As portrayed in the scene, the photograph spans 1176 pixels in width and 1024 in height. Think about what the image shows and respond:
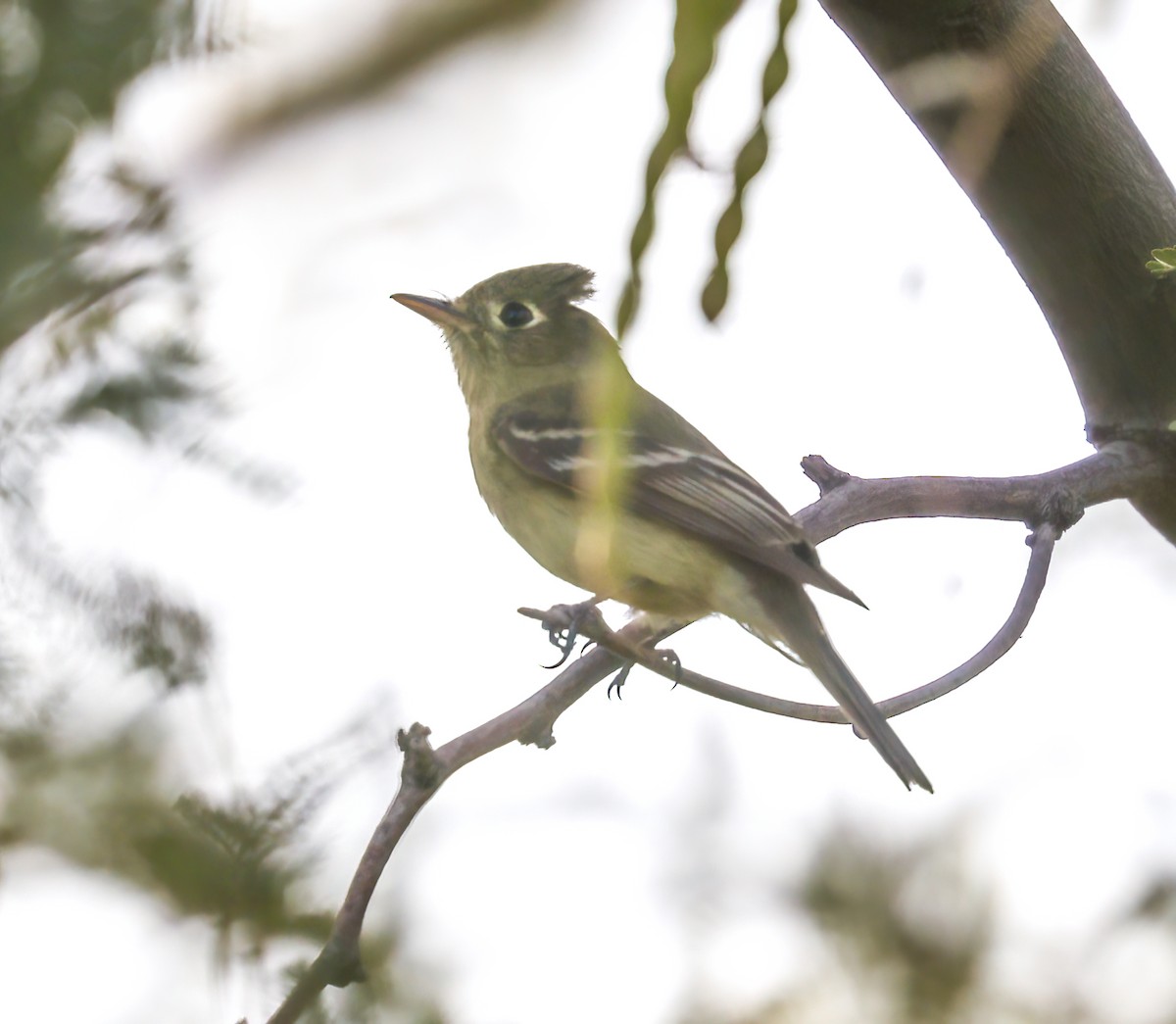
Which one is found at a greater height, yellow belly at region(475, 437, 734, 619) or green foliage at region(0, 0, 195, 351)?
yellow belly at region(475, 437, 734, 619)

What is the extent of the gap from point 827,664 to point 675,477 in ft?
2.90

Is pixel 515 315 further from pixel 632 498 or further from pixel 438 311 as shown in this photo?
pixel 632 498

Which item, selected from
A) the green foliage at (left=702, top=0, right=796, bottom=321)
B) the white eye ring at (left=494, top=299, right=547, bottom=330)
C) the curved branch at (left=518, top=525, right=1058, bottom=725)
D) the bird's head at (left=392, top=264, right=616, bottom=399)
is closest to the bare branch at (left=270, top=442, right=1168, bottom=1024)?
the curved branch at (left=518, top=525, right=1058, bottom=725)

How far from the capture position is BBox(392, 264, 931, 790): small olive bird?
3473mm

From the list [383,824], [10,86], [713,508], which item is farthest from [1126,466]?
[10,86]

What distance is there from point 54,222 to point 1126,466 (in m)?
2.83

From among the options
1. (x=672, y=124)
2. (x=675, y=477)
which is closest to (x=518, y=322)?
(x=675, y=477)

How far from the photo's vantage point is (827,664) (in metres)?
3.42

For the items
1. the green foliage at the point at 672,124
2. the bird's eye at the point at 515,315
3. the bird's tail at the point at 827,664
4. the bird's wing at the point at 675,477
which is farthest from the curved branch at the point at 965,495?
the bird's eye at the point at 515,315

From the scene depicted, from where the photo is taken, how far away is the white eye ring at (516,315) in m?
5.04

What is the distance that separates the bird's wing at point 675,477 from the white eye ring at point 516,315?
49 cm

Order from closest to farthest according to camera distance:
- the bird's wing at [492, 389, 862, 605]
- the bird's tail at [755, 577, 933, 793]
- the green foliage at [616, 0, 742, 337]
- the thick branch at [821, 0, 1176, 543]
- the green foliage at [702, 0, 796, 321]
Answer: the green foliage at [616, 0, 742, 337], the green foliage at [702, 0, 796, 321], the thick branch at [821, 0, 1176, 543], the bird's tail at [755, 577, 933, 793], the bird's wing at [492, 389, 862, 605]

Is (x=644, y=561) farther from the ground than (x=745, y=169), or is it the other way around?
(x=644, y=561)

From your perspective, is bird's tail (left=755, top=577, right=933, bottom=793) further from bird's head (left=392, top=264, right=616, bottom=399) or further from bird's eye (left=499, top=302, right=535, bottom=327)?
bird's eye (left=499, top=302, right=535, bottom=327)
